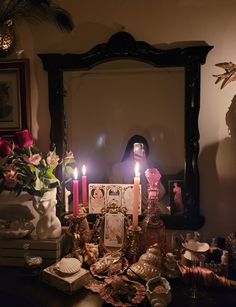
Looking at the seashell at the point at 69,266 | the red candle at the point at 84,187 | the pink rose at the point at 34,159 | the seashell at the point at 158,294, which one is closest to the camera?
the seashell at the point at 158,294

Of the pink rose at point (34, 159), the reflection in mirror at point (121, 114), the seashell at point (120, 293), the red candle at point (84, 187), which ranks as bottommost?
the seashell at point (120, 293)

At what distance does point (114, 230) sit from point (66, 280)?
29cm

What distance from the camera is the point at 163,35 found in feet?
4.59

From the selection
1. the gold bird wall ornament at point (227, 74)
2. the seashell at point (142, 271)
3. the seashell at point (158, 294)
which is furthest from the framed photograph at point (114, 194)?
the gold bird wall ornament at point (227, 74)

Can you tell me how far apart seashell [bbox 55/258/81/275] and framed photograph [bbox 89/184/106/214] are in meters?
0.31

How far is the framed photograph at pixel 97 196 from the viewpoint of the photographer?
142 centimetres

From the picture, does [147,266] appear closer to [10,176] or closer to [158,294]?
[158,294]

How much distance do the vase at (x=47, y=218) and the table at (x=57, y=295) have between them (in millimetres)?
159

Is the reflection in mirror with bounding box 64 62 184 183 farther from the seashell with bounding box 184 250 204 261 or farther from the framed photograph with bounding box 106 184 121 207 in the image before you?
the seashell with bounding box 184 250 204 261

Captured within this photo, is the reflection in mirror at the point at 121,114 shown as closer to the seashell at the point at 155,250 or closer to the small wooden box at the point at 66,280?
the seashell at the point at 155,250

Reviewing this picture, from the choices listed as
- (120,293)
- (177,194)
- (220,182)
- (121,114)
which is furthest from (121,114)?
(120,293)

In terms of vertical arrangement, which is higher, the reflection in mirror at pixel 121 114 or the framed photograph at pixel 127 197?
the reflection in mirror at pixel 121 114

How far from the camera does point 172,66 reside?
1383mm

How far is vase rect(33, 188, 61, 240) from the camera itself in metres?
1.28
